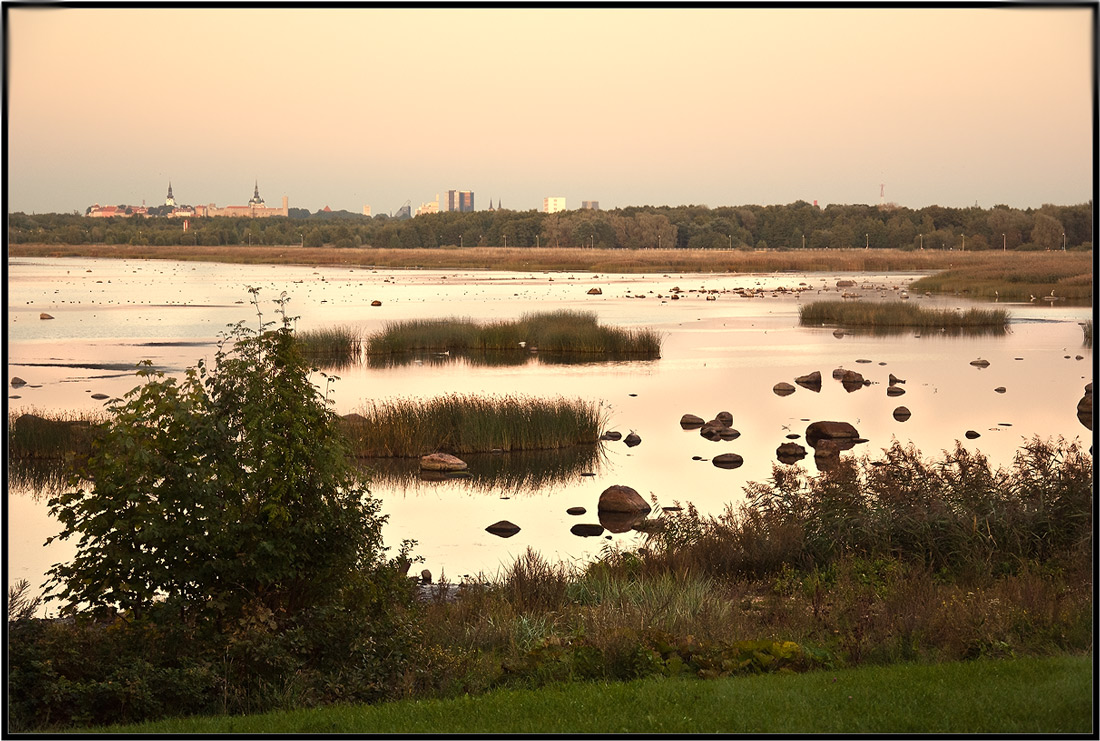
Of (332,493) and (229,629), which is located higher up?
(332,493)

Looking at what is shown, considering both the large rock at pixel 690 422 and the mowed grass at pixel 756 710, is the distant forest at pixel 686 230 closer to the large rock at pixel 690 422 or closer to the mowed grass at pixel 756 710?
the large rock at pixel 690 422

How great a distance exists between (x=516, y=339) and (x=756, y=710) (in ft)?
99.7

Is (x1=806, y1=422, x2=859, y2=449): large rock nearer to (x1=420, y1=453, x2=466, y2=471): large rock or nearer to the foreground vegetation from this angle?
(x1=420, y1=453, x2=466, y2=471): large rock

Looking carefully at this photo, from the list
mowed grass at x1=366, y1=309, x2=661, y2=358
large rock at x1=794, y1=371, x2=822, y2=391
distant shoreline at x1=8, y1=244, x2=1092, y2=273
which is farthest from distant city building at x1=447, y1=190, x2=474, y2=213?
distant shoreline at x1=8, y1=244, x2=1092, y2=273

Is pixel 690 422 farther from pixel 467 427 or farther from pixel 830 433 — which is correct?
pixel 467 427

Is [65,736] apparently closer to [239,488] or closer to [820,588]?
[239,488]

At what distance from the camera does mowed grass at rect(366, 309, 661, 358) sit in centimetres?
3528

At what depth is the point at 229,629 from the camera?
23.8ft

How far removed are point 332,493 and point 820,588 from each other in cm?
466

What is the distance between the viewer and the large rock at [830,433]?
20.7m

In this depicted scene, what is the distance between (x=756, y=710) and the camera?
6.33 meters

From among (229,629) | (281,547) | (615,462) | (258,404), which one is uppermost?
(258,404)

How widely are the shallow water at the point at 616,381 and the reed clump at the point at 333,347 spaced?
1.11 m

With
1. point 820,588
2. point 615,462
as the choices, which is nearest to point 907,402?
point 615,462
